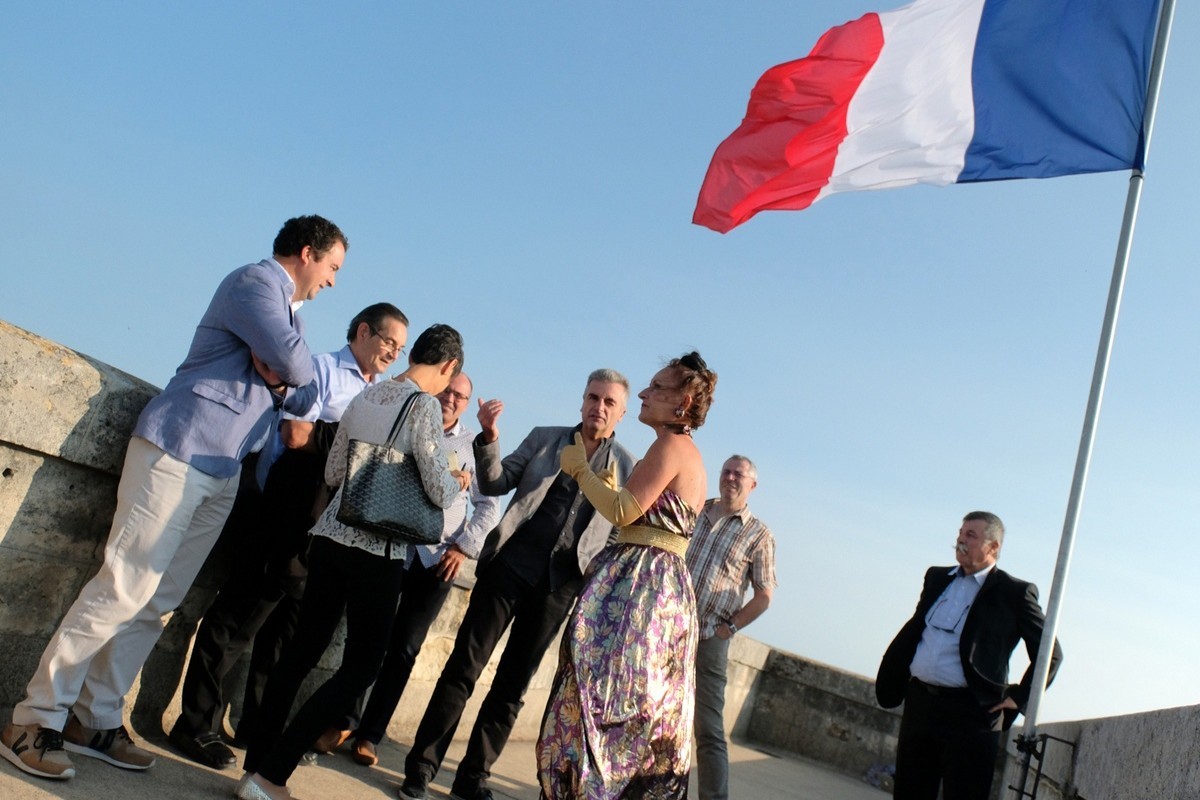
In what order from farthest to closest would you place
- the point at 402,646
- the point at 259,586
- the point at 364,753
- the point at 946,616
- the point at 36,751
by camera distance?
the point at 946,616 → the point at 402,646 → the point at 364,753 → the point at 259,586 → the point at 36,751

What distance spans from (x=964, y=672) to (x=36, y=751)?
3.83 m

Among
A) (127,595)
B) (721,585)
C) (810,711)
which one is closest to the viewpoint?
(127,595)

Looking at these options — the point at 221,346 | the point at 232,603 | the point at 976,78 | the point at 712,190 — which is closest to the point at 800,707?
the point at 712,190

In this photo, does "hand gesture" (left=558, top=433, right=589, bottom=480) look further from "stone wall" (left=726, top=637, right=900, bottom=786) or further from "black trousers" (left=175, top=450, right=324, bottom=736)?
"stone wall" (left=726, top=637, right=900, bottom=786)

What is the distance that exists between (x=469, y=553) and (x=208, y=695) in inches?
55.2

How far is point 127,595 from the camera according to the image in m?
3.37

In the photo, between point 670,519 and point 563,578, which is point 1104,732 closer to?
point 670,519

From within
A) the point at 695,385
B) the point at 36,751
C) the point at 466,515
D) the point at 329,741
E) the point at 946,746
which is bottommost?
the point at 36,751

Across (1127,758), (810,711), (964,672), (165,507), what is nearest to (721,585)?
(964,672)

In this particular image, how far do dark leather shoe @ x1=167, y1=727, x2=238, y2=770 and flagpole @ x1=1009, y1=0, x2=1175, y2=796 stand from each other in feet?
10.7

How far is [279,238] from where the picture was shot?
391 cm

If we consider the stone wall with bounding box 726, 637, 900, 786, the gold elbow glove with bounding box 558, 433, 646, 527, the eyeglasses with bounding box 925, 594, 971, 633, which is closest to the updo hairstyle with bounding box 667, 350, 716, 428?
the gold elbow glove with bounding box 558, 433, 646, 527

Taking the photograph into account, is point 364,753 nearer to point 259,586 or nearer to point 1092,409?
point 259,586

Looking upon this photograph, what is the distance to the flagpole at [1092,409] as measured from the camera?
449 centimetres
